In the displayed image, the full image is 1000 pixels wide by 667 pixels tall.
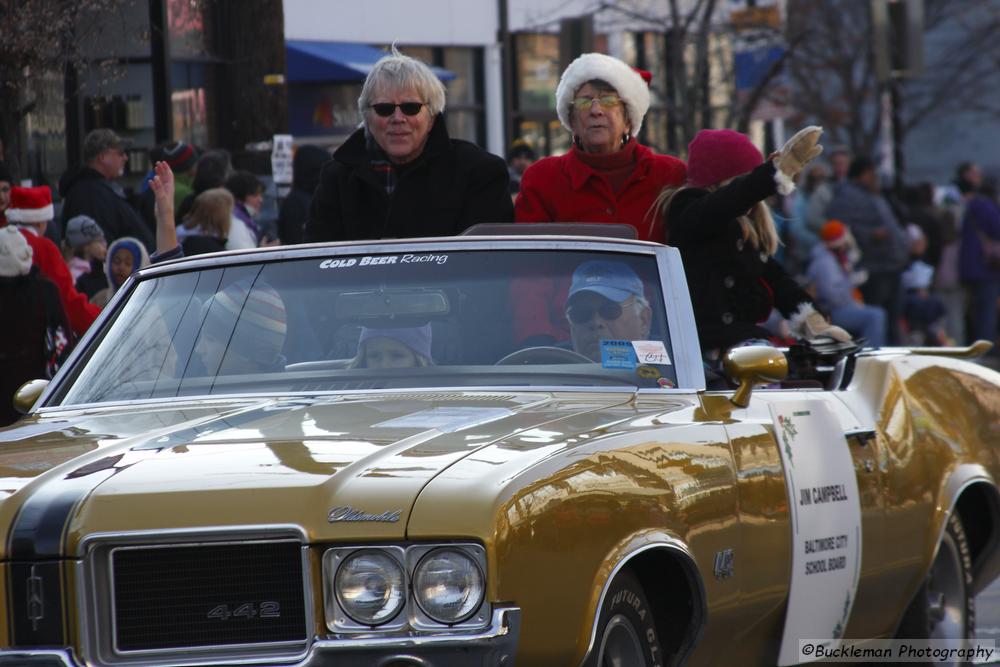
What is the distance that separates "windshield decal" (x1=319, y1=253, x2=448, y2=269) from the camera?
5.55 meters

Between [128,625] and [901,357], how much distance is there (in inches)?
133

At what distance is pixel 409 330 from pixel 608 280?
58 centimetres

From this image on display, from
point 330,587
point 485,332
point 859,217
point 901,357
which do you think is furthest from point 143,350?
point 859,217

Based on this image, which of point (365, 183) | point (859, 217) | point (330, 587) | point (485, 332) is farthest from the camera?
point (859, 217)

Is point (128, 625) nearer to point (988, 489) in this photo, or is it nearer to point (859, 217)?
point (988, 489)

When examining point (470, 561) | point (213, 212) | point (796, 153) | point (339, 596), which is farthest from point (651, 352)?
point (213, 212)

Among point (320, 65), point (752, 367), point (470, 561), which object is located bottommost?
point (470, 561)

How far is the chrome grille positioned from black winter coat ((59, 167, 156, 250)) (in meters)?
7.45

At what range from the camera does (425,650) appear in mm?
3916

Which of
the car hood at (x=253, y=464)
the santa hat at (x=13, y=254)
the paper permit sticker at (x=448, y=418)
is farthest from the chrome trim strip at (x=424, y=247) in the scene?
the santa hat at (x=13, y=254)

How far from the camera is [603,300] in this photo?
17.8 feet

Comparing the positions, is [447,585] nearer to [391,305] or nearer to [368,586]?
[368,586]

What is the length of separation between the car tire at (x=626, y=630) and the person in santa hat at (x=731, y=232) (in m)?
1.92

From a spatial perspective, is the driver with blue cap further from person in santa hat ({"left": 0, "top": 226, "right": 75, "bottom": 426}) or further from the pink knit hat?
person in santa hat ({"left": 0, "top": 226, "right": 75, "bottom": 426})
